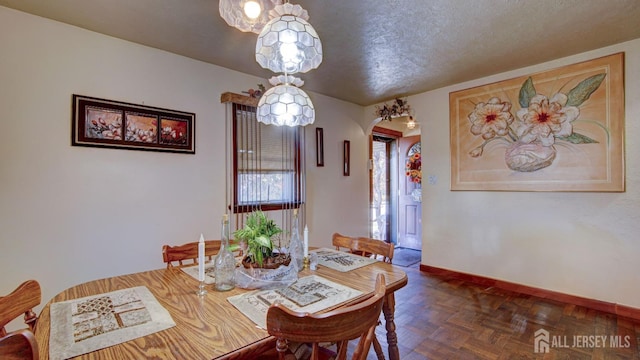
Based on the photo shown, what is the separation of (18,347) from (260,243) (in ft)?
2.76

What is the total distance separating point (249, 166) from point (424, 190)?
2.34 metres

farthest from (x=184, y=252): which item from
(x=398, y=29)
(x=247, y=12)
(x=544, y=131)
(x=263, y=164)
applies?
(x=544, y=131)

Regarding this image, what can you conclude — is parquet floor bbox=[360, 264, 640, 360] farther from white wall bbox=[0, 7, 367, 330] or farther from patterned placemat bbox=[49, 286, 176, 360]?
white wall bbox=[0, 7, 367, 330]

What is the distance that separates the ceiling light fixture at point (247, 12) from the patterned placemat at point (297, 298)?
137 cm

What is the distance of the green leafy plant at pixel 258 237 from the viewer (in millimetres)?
1394

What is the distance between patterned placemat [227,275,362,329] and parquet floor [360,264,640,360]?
1.03 meters

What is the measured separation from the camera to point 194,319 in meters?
1.04

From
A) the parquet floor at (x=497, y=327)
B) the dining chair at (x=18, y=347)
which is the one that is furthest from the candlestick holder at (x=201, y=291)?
the parquet floor at (x=497, y=327)

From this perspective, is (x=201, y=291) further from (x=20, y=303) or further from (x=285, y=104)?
(x=285, y=104)

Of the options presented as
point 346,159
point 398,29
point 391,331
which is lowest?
point 391,331

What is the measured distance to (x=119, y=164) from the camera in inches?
92.0

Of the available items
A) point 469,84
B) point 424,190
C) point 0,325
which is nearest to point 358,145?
point 424,190

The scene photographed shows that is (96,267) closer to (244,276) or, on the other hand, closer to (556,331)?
(244,276)

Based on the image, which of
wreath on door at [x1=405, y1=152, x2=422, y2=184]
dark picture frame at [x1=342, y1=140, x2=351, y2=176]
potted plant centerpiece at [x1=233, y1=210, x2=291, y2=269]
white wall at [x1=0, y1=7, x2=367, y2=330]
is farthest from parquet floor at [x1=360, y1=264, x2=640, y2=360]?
wreath on door at [x1=405, y1=152, x2=422, y2=184]
